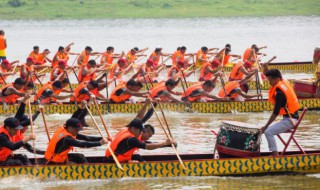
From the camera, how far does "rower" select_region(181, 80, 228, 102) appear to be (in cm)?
2383

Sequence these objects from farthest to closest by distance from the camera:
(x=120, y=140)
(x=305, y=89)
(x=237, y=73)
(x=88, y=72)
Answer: (x=237, y=73)
(x=88, y=72)
(x=305, y=89)
(x=120, y=140)

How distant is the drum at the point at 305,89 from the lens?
24.0 meters

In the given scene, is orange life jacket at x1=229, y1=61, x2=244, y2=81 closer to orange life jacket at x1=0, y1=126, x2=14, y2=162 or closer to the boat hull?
the boat hull

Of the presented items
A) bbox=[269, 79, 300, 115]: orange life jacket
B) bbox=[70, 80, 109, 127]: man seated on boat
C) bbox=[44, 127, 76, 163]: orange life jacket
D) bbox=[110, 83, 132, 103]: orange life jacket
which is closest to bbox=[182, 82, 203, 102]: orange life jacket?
bbox=[110, 83, 132, 103]: orange life jacket

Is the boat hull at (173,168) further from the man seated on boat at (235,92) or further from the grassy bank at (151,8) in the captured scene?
the grassy bank at (151,8)

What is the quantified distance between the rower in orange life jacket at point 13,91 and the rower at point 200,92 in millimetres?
4426

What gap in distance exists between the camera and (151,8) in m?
87.6

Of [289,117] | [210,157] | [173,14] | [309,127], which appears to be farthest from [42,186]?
[173,14]

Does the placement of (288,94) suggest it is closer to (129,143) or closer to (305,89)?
(129,143)

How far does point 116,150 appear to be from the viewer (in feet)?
51.5

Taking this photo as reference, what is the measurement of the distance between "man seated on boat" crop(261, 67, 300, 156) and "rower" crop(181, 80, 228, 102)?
7893 millimetres

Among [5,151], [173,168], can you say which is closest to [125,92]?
[5,151]

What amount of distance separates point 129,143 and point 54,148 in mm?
1353

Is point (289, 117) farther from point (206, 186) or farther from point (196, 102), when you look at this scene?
point (196, 102)
